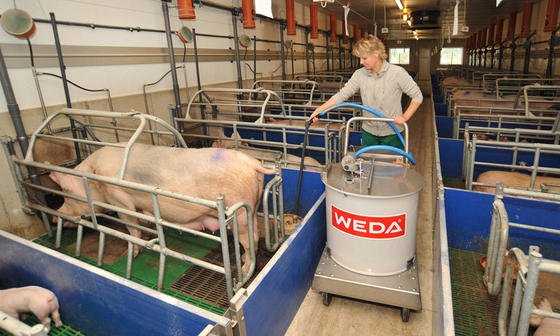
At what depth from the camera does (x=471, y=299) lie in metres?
2.63

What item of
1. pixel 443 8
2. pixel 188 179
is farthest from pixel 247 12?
pixel 443 8

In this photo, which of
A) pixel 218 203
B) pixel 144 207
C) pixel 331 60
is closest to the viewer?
pixel 218 203

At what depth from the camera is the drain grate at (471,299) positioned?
2375 mm

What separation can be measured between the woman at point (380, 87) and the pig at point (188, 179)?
0.84 metres

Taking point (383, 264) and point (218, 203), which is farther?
point (383, 264)

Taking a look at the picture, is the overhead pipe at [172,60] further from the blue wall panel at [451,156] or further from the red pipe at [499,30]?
the red pipe at [499,30]

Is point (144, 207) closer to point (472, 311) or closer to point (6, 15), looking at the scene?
point (6, 15)

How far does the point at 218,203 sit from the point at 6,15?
3.01 meters

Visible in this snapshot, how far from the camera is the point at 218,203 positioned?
84.3 inches

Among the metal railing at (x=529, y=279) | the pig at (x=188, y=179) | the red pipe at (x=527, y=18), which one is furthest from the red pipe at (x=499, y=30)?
the metal railing at (x=529, y=279)

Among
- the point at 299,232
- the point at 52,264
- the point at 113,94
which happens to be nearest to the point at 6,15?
the point at 113,94

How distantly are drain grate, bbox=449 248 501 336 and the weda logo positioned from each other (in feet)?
2.43

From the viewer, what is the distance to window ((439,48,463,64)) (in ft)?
90.8

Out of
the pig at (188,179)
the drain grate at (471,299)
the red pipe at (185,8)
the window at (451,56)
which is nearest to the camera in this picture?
the drain grate at (471,299)
